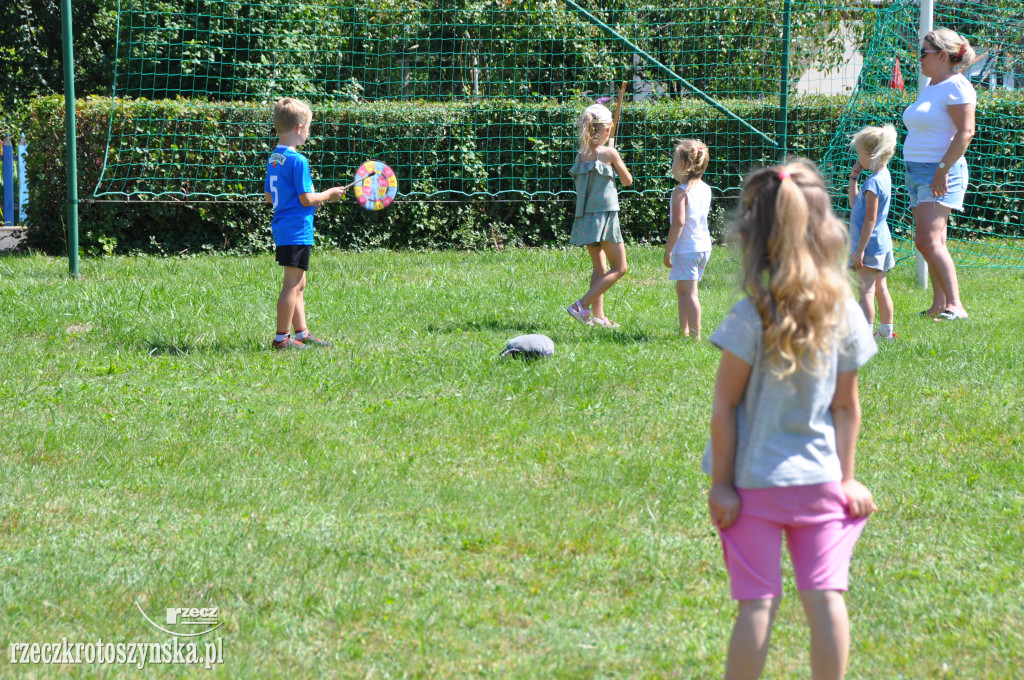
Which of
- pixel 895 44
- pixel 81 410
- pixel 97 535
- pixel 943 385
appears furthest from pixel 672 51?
Answer: pixel 97 535

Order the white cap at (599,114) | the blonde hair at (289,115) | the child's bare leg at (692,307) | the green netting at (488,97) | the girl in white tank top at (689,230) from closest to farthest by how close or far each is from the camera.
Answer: the blonde hair at (289,115) → the girl in white tank top at (689,230) → the child's bare leg at (692,307) → the white cap at (599,114) → the green netting at (488,97)

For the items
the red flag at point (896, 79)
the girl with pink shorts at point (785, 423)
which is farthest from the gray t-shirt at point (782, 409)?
the red flag at point (896, 79)

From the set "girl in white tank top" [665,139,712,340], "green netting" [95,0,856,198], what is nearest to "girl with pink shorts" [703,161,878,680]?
"girl in white tank top" [665,139,712,340]

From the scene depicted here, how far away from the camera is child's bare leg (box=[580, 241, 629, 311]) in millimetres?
7441

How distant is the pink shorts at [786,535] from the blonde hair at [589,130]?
528cm

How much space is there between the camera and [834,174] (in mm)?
10766

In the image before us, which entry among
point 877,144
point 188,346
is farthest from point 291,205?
point 877,144

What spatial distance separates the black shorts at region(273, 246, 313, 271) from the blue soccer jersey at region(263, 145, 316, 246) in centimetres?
3

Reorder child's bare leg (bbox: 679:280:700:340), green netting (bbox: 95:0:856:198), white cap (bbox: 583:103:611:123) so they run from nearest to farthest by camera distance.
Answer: child's bare leg (bbox: 679:280:700:340) → white cap (bbox: 583:103:611:123) → green netting (bbox: 95:0:856:198)

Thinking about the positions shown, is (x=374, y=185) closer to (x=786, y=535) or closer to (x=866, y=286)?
(x=866, y=286)

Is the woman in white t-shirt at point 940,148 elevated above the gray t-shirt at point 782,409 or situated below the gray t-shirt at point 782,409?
above

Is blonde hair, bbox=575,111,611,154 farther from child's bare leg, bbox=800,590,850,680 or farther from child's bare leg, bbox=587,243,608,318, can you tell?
child's bare leg, bbox=800,590,850,680

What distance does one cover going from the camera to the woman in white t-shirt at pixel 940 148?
7246 millimetres

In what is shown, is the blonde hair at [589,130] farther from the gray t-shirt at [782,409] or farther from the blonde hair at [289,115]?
the gray t-shirt at [782,409]
